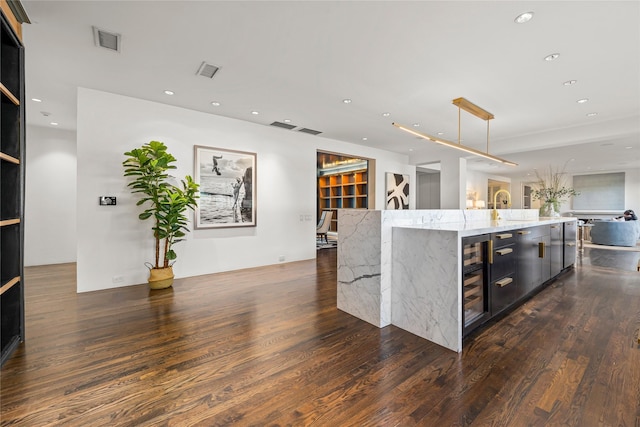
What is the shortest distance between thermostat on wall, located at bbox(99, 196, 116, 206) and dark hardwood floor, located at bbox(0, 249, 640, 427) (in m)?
1.30

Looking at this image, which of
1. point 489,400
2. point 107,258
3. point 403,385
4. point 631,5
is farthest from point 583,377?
point 107,258

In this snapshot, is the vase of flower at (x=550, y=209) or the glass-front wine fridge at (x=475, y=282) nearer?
the glass-front wine fridge at (x=475, y=282)

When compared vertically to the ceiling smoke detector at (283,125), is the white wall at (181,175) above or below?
below

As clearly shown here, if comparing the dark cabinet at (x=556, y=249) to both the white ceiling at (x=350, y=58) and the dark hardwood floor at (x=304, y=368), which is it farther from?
the white ceiling at (x=350, y=58)

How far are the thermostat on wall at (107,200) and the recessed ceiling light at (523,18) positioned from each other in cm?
498

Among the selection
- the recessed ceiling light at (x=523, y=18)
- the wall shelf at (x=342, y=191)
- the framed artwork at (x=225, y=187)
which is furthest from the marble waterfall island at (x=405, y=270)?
the wall shelf at (x=342, y=191)

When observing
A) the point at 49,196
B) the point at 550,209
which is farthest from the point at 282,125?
the point at 550,209

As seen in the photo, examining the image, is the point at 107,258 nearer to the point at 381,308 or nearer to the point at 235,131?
the point at 235,131

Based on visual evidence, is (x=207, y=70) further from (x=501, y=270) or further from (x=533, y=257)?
(x=533, y=257)

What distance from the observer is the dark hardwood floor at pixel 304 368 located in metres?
1.55

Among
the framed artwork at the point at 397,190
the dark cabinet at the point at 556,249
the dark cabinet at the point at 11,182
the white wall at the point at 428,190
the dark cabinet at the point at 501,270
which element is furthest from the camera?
the white wall at the point at 428,190

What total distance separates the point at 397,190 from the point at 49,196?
7880mm

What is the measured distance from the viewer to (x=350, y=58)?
2.97m

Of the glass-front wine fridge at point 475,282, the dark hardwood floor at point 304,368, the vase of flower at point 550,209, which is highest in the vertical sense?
the vase of flower at point 550,209
